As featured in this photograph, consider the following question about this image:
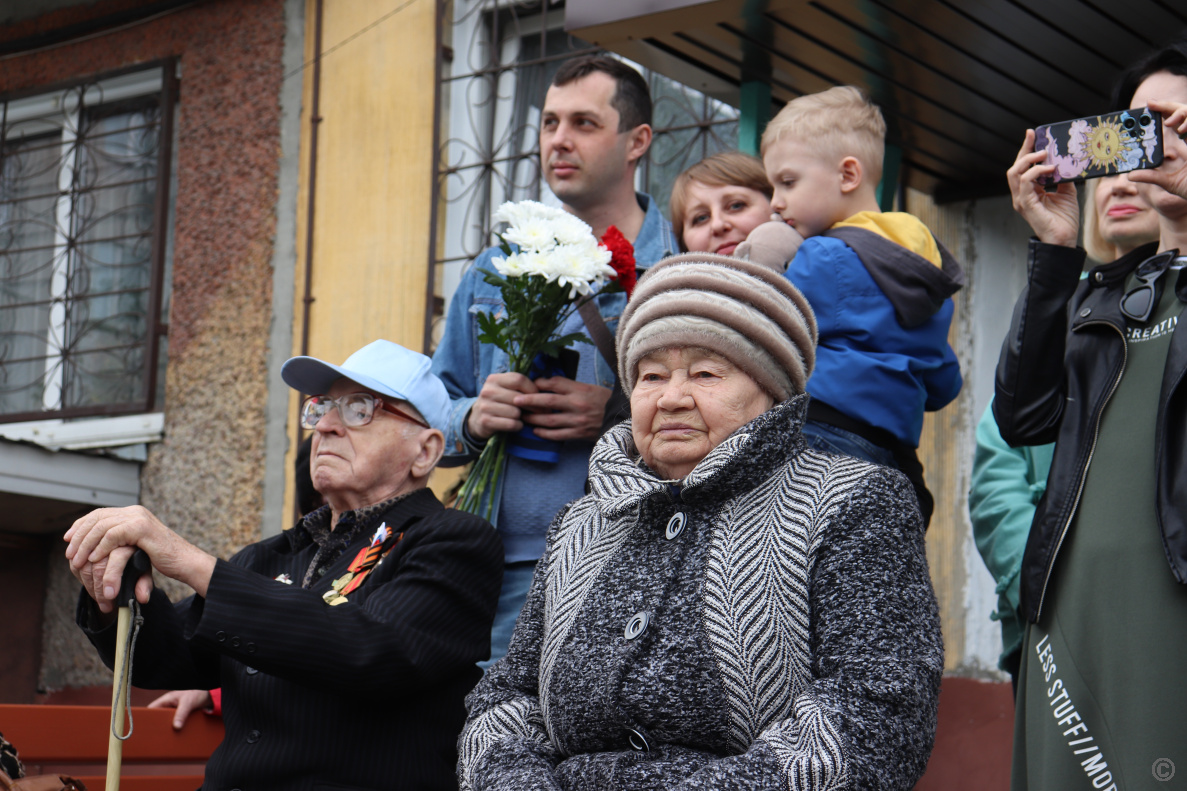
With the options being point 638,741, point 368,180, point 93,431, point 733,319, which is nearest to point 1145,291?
point 733,319

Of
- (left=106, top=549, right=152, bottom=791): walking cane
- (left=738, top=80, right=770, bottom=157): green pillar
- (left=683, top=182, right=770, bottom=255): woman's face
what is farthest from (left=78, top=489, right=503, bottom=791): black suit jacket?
(left=738, top=80, right=770, bottom=157): green pillar

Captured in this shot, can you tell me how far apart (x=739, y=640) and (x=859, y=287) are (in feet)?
3.46

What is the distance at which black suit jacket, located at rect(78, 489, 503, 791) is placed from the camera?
2654mm

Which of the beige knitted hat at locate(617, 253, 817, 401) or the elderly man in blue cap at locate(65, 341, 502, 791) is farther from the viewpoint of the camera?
the elderly man in blue cap at locate(65, 341, 502, 791)

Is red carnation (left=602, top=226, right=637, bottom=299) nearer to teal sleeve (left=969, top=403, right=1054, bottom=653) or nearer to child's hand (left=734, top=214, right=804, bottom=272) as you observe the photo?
child's hand (left=734, top=214, right=804, bottom=272)

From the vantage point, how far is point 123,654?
2.64 metres

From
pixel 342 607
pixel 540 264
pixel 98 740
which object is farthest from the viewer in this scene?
pixel 98 740

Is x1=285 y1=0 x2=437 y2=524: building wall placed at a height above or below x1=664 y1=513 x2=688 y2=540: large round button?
above

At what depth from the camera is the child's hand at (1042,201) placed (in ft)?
8.09

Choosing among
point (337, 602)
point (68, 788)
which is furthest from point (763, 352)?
point (68, 788)

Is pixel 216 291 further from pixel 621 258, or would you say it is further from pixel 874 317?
pixel 874 317

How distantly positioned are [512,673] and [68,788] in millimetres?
1028

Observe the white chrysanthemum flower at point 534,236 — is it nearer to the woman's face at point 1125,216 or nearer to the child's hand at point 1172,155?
the woman's face at point 1125,216

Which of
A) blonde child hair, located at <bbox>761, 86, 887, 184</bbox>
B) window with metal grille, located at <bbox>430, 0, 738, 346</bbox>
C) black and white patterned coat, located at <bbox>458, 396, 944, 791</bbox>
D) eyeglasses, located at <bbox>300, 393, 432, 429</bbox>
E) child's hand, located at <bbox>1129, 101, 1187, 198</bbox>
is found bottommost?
black and white patterned coat, located at <bbox>458, 396, 944, 791</bbox>
